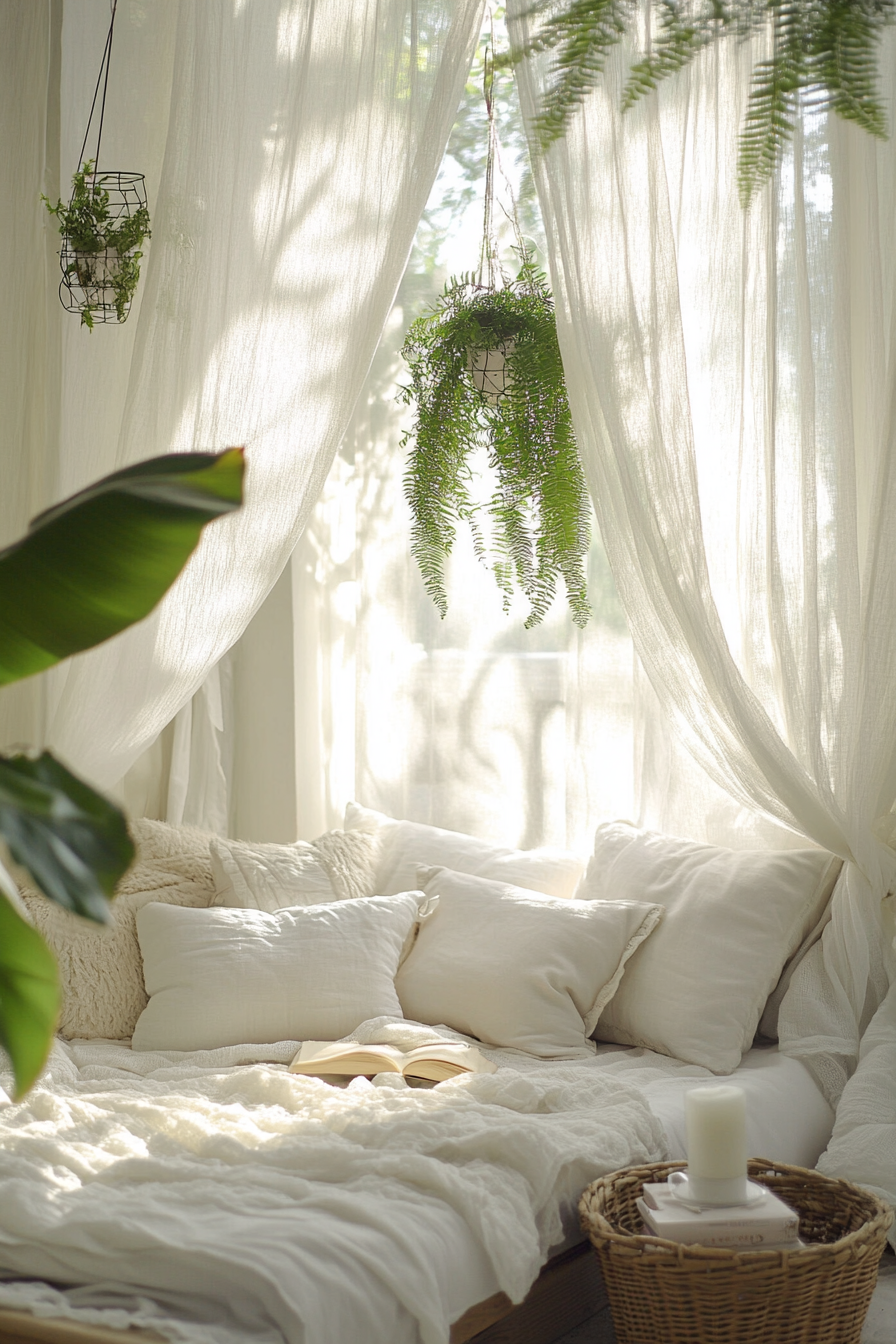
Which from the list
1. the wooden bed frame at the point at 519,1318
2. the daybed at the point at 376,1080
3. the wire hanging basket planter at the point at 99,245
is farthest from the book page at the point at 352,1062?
the wire hanging basket planter at the point at 99,245

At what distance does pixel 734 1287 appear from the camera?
1717mm

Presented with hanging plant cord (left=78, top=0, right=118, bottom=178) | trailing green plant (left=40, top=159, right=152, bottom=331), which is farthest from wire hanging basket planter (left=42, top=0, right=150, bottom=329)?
hanging plant cord (left=78, top=0, right=118, bottom=178)

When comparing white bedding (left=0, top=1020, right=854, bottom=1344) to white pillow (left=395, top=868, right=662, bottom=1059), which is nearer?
white bedding (left=0, top=1020, right=854, bottom=1344)

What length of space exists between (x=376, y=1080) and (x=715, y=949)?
0.74 metres

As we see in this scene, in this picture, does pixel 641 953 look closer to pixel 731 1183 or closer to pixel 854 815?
pixel 854 815

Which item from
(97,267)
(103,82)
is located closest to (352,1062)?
(97,267)

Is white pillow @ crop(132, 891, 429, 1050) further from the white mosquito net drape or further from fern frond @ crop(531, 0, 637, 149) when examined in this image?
fern frond @ crop(531, 0, 637, 149)

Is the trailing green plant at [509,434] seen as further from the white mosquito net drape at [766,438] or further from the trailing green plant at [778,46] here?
the trailing green plant at [778,46]

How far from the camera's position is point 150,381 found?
2.67m

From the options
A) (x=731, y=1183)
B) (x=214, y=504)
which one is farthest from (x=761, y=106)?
(x=731, y=1183)

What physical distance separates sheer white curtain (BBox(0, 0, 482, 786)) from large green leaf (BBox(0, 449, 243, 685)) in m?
1.35

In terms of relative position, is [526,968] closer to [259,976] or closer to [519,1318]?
[259,976]

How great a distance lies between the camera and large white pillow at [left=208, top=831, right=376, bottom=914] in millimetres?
2904

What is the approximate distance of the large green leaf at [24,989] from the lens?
37.4 inches
